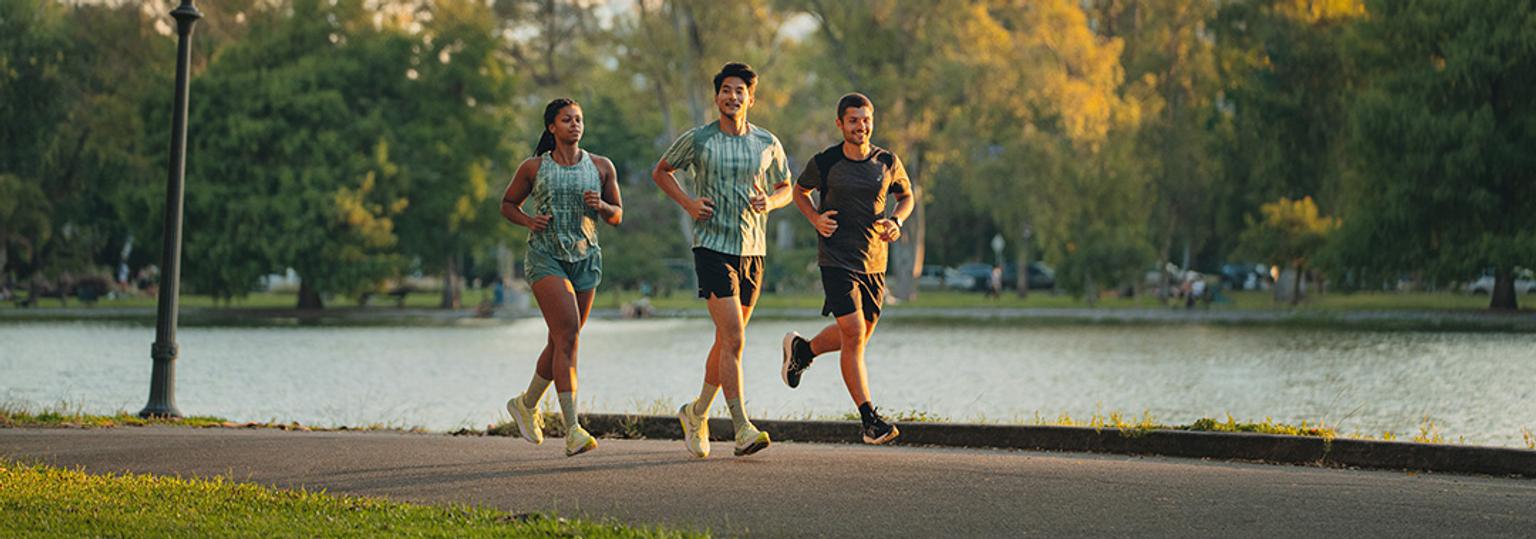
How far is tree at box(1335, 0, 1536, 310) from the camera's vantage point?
1796 inches

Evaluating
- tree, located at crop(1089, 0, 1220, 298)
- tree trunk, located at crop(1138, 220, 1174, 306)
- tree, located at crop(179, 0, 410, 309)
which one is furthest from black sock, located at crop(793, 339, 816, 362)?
tree trunk, located at crop(1138, 220, 1174, 306)

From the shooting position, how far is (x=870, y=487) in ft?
30.9

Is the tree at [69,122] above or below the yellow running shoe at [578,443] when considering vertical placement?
above

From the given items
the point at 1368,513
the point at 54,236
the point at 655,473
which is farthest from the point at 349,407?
the point at 54,236

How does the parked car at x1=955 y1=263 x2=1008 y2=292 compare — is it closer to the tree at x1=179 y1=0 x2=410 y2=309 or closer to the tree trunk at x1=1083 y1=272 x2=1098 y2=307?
the tree trunk at x1=1083 y1=272 x2=1098 y2=307

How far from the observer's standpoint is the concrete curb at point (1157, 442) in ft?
36.7

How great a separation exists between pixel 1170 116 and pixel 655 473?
176ft

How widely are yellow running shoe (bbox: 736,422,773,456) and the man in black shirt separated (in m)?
0.59

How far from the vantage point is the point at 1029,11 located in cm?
5934

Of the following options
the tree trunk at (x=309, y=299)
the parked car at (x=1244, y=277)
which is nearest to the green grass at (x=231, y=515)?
the tree trunk at (x=309, y=299)

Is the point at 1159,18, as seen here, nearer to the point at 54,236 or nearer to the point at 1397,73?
the point at 1397,73

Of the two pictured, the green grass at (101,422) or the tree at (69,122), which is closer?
the green grass at (101,422)

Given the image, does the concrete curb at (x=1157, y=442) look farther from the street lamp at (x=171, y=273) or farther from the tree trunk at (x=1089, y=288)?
the tree trunk at (x=1089, y=288)

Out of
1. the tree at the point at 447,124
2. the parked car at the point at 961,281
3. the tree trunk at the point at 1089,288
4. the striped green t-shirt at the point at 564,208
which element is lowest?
the striped green t-shirt at the point at 564,208
